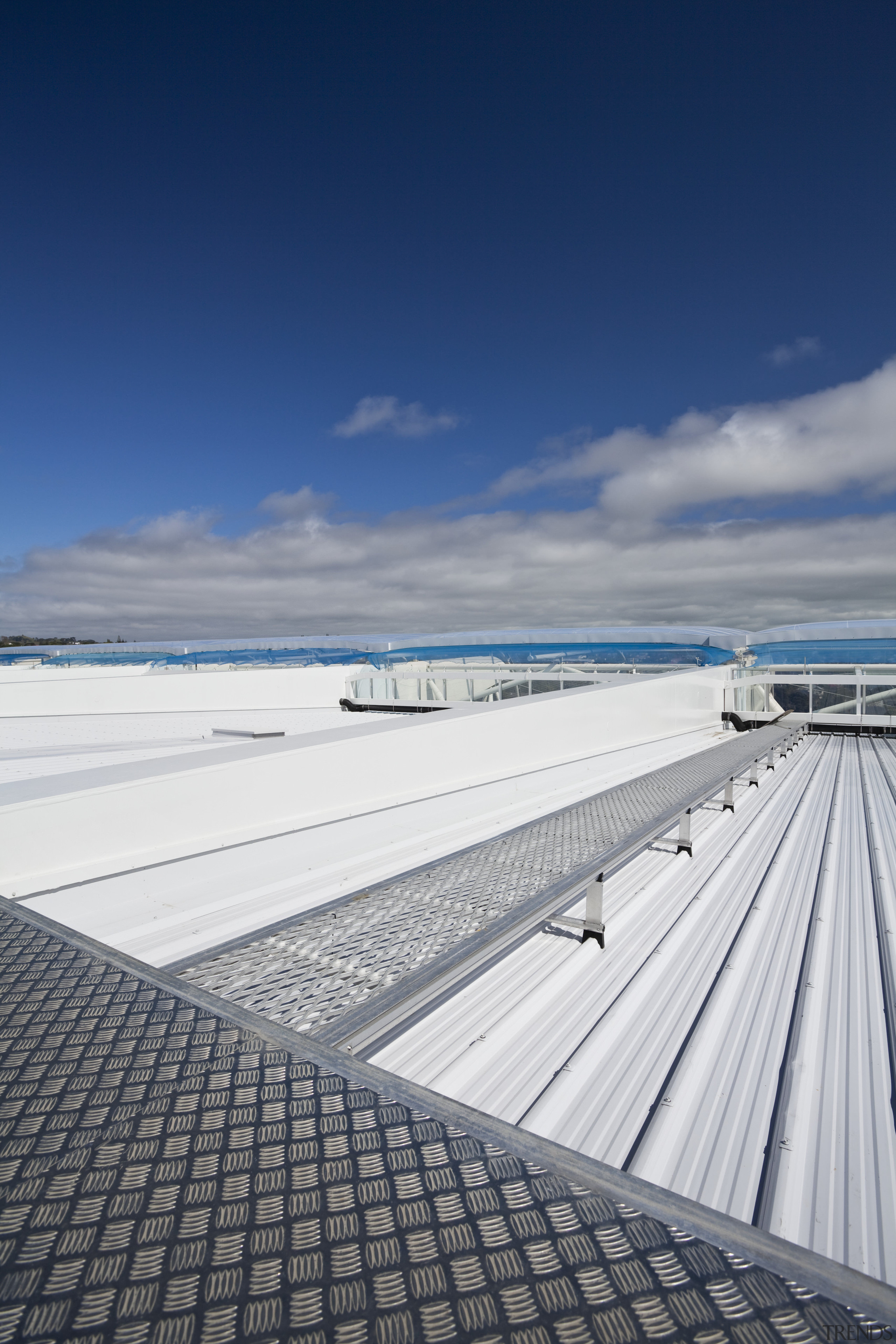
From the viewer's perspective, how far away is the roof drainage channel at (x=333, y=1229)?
800 millimetres

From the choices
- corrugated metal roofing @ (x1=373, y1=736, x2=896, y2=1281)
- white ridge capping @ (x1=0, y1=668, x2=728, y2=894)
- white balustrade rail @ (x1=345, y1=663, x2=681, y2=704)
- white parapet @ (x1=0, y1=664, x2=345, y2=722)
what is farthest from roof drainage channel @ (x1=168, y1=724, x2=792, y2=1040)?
white parapet @ (x1=0, y1=664, x2=345, y2=722)

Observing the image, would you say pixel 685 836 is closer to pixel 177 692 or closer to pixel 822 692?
pixel 822 692

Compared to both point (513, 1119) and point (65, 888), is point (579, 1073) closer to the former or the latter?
point (513, 1119)

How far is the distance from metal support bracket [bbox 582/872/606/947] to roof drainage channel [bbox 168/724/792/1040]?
0.06 meters

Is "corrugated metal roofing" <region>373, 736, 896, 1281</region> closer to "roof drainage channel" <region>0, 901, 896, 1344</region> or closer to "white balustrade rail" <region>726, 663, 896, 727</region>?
"roof drainage channel" <region>0, 901, 896, 1344</region>

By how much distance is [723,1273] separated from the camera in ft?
2.82

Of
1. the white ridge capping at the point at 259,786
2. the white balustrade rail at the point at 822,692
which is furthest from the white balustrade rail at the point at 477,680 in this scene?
the white ridge capping at the point at 259,786

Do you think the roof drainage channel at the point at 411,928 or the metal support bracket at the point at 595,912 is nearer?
the roof drainage channel at the point at 411,928

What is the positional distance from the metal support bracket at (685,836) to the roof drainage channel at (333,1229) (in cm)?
315

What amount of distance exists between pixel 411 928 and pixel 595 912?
2.79ft

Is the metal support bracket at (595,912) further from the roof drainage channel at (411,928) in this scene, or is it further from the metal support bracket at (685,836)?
the metal support bracket at (685,836)

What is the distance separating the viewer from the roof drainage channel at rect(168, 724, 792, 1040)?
2033mm

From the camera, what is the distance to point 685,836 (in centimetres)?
405

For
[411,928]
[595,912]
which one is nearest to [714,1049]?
[595,912]
